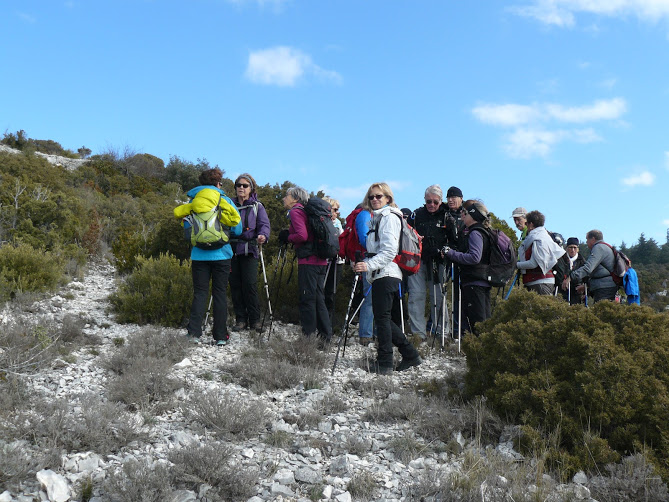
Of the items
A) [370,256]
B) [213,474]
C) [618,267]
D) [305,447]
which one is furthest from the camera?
[618,267]

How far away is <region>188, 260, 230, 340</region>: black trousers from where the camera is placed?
7281 millimetres

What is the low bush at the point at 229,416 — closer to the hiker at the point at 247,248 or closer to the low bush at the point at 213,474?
the low bush at the point at 213,474

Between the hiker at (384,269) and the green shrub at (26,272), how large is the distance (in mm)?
6204

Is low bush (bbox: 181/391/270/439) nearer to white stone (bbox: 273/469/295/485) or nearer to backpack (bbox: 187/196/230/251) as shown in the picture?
white stone (bbox: 273/469/295/485)

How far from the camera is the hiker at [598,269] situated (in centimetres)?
900

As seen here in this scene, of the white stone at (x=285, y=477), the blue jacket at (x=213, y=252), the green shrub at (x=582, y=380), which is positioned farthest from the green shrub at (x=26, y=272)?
the green shrub at (x=582, y=380)

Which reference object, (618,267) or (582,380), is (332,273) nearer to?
(582,380)

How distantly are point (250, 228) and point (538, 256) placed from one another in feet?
13.8

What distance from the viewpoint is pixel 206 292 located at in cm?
736

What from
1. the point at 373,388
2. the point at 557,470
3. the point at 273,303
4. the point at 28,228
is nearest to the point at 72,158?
the point at 28,228

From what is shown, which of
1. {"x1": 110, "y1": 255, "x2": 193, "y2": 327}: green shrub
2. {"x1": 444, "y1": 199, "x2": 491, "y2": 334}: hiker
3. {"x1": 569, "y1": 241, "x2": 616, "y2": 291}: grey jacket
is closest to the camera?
{"x1": 444, "y1": 199, "x2": 491, "y2": 334}: hiker

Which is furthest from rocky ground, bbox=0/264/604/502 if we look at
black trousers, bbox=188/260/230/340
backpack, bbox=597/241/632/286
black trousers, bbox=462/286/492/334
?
backpack, bbox=597/241/632/286

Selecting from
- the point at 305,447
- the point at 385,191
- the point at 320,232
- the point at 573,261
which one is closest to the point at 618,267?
the point at 573,261

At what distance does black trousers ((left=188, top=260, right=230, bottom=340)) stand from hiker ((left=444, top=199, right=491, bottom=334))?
318 centimetres
